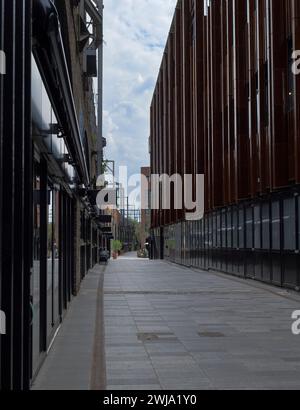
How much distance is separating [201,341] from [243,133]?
16895mm

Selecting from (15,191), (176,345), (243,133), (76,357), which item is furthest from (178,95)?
(15,191)

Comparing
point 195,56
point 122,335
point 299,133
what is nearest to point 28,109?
point 122,335

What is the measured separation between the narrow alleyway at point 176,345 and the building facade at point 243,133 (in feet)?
13.5

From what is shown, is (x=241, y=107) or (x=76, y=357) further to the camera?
(x=241, y=107)

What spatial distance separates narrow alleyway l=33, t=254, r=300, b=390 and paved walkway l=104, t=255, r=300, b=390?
0.01 m

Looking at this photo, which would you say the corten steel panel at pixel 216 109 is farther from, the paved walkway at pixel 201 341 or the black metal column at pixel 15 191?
the black metal column at pixel 15 191

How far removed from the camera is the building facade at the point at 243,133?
20.8 metres

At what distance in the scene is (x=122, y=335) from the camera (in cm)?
1152

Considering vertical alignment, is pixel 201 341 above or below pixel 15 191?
below

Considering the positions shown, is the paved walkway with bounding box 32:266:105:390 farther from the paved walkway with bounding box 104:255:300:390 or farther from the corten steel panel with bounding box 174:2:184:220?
the corten steel panel with bounding box 174:2:184:220

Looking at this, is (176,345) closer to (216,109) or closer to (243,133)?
(243,133)

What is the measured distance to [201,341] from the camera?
1080 centimetres

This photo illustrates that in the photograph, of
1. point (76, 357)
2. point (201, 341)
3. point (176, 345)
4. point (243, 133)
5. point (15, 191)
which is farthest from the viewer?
point (243, 133)

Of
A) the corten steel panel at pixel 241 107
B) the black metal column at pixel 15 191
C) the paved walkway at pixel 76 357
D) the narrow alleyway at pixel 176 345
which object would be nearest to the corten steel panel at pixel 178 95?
the corten steel panel at pixel 241 107
